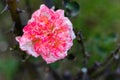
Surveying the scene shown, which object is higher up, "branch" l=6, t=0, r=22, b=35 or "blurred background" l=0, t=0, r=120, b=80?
"branch" l=6, t=0, r=22, b=35

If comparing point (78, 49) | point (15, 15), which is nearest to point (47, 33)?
point (15, 15)

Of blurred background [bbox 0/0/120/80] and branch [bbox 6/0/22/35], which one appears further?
blurred background [bbox 0/0/120/80]

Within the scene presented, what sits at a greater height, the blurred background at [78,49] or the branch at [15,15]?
the branch at [15,15]

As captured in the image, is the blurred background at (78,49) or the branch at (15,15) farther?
the blurred background at (78,49)
